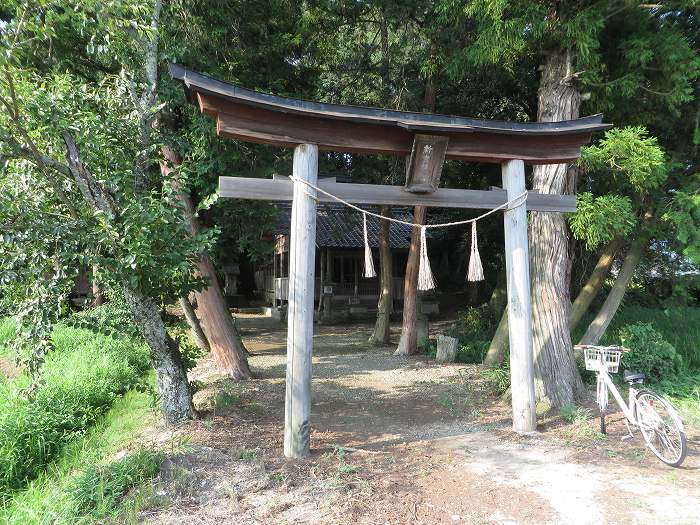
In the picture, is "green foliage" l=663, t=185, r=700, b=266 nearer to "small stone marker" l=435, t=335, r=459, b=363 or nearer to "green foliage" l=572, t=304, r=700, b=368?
"green foliage" l=572, t=304, r=700, b=368

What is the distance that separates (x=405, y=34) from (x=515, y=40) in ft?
13.3

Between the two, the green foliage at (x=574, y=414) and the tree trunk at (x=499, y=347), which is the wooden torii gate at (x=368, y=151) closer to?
the green foliage at (x=574, y=414)

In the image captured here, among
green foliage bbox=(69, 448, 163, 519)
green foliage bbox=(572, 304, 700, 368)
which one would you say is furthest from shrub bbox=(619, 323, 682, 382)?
green foliage bbox=(69, 448, 163, 519)

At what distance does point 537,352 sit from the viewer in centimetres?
657

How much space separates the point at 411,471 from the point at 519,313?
2228 millimetres

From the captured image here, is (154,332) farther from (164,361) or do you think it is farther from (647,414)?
(647,414)

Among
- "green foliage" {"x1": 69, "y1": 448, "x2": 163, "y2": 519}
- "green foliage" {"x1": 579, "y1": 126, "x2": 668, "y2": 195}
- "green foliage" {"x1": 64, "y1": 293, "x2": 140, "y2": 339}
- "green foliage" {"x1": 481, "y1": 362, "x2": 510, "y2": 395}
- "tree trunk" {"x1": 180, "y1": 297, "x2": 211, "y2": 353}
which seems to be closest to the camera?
"green foliage" {"x1": 69, "y1": 448, "x2": 163, "y2": 519}

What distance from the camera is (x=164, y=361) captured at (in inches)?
208

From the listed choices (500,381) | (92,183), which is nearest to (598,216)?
(500,381)

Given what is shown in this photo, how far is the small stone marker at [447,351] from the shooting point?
10281mm

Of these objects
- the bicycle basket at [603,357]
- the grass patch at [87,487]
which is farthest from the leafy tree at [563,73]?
the grass patch at [87,487]

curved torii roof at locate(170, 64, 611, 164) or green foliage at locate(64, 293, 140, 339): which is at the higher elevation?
curved torii roof at locate(170, 64, 611, 164)

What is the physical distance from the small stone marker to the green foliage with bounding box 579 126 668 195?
5.12m

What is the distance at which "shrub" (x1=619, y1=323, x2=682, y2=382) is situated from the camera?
7.51m
